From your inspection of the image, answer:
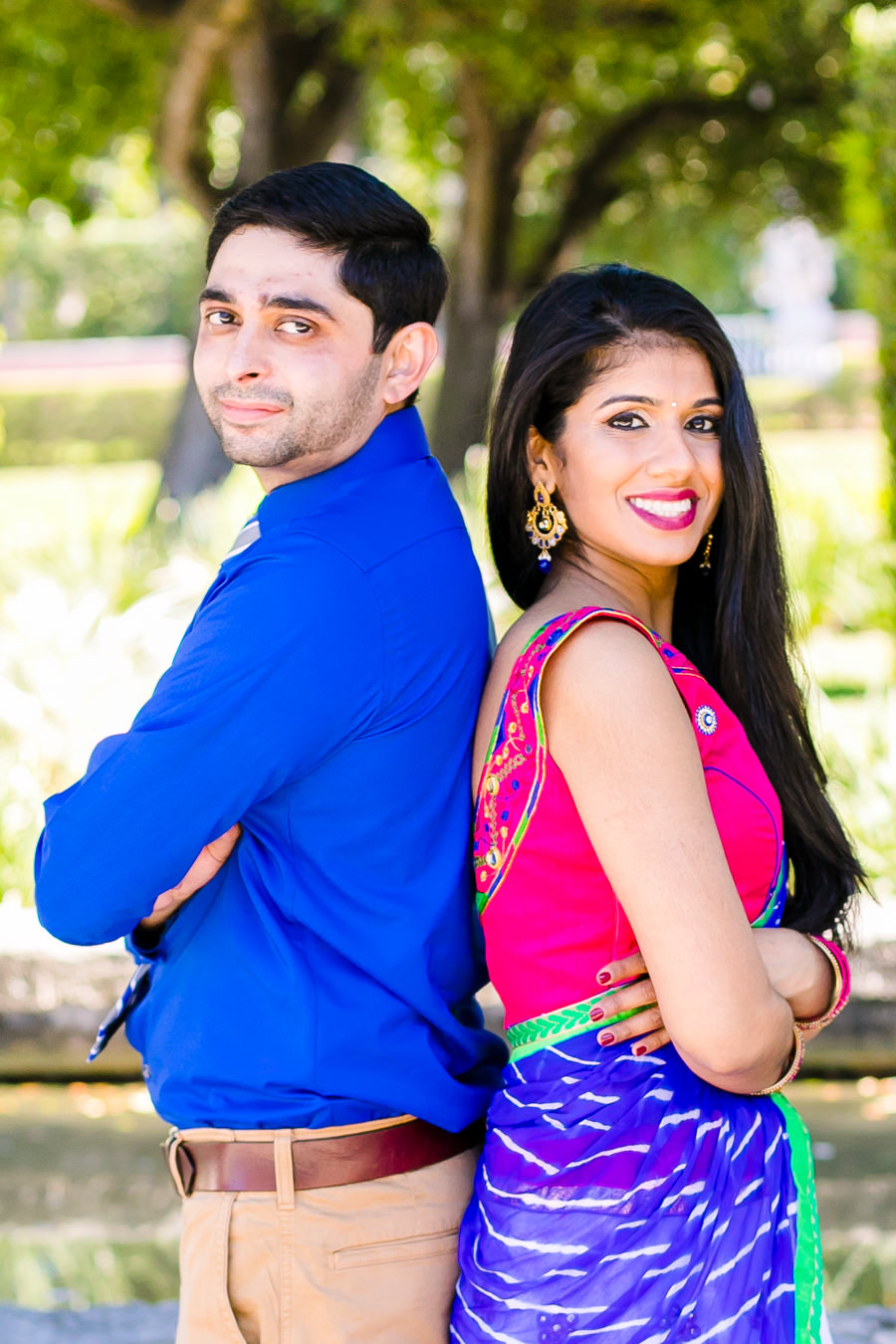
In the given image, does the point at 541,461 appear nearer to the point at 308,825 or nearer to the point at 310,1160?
the point at 308,825

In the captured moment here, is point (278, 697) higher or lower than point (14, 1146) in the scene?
higher

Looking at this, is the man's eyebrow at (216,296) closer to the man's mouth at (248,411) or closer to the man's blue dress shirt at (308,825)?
the man's mouth at (248,411)

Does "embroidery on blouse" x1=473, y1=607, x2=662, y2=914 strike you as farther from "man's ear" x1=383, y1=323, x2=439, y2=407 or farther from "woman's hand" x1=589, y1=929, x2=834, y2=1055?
"man's ear" x1=383, y1=323, x2=439, y2=407

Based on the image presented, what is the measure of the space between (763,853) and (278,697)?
667 millimetres

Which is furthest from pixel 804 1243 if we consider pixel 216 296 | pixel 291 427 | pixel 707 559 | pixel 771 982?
pixel 216 296

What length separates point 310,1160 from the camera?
1896mm

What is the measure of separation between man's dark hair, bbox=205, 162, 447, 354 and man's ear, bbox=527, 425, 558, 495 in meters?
0.23

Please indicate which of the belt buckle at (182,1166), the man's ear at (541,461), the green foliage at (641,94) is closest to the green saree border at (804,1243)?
the belt buckle at (182,1166)

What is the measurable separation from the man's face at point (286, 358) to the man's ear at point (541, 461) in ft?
0.83

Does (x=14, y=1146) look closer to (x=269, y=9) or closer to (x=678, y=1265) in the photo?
(x=678, y=1265)

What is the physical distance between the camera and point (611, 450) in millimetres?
2066

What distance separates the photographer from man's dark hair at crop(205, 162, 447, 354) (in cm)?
203

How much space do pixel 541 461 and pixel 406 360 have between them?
234 millimetres

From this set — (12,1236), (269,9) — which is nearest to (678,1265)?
(12,1236)
